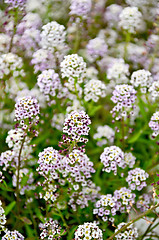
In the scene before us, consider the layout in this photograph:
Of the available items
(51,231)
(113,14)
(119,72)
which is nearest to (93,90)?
(119,72)

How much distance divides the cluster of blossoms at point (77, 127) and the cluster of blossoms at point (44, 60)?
61.4 inches

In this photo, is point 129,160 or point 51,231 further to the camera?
point 129,160

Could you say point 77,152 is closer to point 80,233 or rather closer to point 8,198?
point 80,233

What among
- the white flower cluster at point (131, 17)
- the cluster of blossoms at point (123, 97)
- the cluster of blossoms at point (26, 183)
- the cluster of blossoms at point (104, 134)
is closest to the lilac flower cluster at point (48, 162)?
the cluster of blossoms at point (26, 183)

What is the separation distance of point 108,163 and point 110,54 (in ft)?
10.2

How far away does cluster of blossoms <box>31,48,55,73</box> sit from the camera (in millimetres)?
3979

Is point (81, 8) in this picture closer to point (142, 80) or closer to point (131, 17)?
point (131, 17)

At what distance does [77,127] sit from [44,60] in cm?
168

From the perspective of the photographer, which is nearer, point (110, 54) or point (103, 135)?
point (103, 135)

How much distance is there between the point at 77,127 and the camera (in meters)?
2.56

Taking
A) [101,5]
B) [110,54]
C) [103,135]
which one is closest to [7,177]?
[103,135]

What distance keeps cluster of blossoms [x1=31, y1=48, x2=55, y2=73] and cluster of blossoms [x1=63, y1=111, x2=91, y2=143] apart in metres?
1.56

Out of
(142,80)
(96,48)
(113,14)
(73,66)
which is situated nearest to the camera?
(73,66)

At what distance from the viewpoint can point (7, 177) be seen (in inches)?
147
